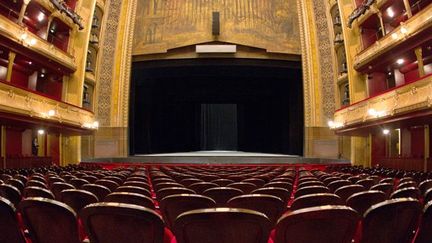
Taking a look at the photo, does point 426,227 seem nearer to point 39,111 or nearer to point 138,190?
point 138,190

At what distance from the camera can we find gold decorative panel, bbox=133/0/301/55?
21.8m

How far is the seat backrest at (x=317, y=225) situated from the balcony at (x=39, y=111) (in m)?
12.2

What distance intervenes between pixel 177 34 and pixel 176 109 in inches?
331

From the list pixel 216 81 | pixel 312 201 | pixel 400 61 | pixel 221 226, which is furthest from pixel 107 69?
pixel 221 226

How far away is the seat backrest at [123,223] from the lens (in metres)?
1.96

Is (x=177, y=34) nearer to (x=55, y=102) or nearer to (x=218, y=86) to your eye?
(x=218, y=86)

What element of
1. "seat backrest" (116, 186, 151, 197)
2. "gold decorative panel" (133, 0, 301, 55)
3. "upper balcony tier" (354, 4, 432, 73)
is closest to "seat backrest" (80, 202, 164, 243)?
"seat backrest" (116, 186, 151, 197)

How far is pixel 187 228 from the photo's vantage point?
6.43 ft

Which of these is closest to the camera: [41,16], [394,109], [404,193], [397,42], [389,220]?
[389,220]

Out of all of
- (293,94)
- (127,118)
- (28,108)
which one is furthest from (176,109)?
(28,108)

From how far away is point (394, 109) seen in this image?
516 inches

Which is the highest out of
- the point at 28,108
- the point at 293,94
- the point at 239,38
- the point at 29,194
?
the point at 239,38

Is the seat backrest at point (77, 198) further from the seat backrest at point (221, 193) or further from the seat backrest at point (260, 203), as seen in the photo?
the seat backrest at point (260, 203)

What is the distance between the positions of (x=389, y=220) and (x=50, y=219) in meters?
1.99
